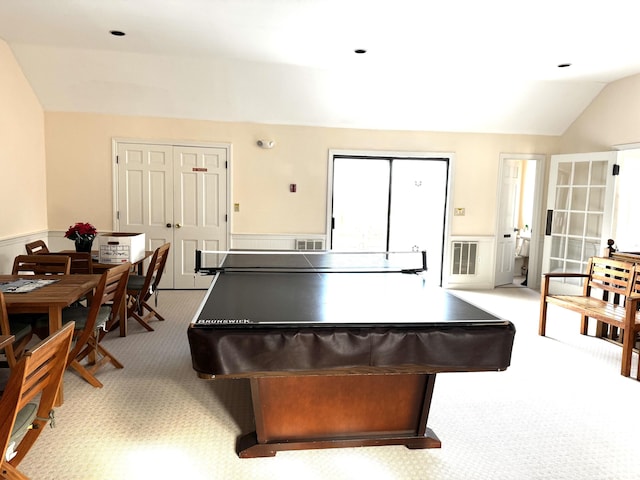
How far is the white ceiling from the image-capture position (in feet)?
11.6

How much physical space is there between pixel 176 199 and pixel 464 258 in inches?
169

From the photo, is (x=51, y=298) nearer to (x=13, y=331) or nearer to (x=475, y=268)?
(x=13, y=331)

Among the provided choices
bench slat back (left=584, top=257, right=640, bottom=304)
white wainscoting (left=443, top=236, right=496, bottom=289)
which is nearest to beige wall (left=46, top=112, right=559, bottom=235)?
white wainscoting (left=443, top=236, right=496, bottom=289)

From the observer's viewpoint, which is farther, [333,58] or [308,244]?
[308,244]

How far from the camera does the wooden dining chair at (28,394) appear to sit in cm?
147

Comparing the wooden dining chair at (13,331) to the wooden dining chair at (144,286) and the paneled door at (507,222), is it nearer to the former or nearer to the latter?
the wooden dining chair at (144,286)

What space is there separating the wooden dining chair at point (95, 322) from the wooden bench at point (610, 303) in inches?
156

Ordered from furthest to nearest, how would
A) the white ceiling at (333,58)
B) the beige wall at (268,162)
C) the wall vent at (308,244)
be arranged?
the wall vent at (308,244) → the beige wall at (268,162) → the white ceiling at (333,58)

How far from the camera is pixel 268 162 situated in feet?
19.5

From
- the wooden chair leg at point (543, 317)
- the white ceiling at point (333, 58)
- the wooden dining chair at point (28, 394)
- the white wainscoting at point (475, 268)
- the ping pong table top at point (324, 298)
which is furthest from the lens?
the white wainscoting at point (475, 268)

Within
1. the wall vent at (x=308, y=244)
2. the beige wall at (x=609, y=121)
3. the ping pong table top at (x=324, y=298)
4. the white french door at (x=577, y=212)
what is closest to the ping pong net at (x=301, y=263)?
the ping pong table top at (x=324, y=298)

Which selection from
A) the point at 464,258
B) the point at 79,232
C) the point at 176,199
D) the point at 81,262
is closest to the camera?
the point at 81,262

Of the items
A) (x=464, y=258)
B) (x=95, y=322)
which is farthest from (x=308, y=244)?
(x=95, y=322)

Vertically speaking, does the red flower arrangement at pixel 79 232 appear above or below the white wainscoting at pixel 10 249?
above
